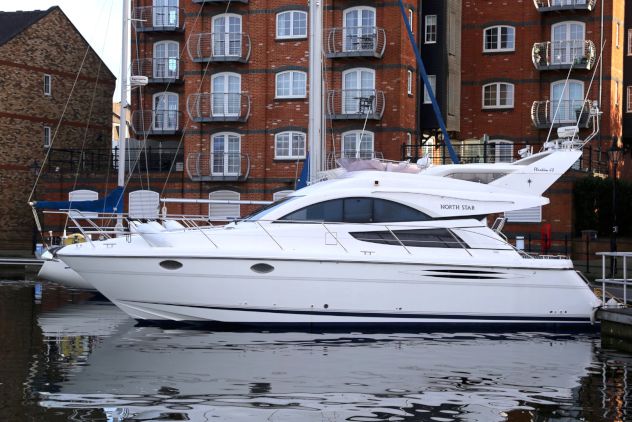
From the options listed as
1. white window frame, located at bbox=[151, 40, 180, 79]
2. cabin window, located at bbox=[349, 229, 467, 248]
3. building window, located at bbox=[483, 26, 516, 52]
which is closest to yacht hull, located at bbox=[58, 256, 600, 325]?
cabin window, located at bbox=[349, 229, 467, 248]

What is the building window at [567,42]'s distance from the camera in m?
42.3

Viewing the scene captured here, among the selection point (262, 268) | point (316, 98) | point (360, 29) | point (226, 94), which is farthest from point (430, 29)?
point (262, 268)

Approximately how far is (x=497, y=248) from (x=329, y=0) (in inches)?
947

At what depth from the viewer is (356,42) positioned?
4072cm

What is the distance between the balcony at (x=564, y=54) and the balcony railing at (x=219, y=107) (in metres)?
12.4

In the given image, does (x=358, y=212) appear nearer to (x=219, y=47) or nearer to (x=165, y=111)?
(x=219, y=47)

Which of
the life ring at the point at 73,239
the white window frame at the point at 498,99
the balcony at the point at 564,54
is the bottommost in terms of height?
the life ring at the point at 73,239

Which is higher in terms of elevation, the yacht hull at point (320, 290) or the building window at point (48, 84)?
the building window at point (48, 84)

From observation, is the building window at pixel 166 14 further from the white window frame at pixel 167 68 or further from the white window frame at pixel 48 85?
the white window frame at pixel 48 85

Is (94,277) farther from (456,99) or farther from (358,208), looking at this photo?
(456,99)

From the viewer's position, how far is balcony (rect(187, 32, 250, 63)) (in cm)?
4197

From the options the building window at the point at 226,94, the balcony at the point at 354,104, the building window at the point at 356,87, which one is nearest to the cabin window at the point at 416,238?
the balcony at the point at 354,104

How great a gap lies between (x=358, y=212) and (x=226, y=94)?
23716 mm

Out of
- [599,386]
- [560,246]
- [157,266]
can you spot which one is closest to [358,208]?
[157,266]
